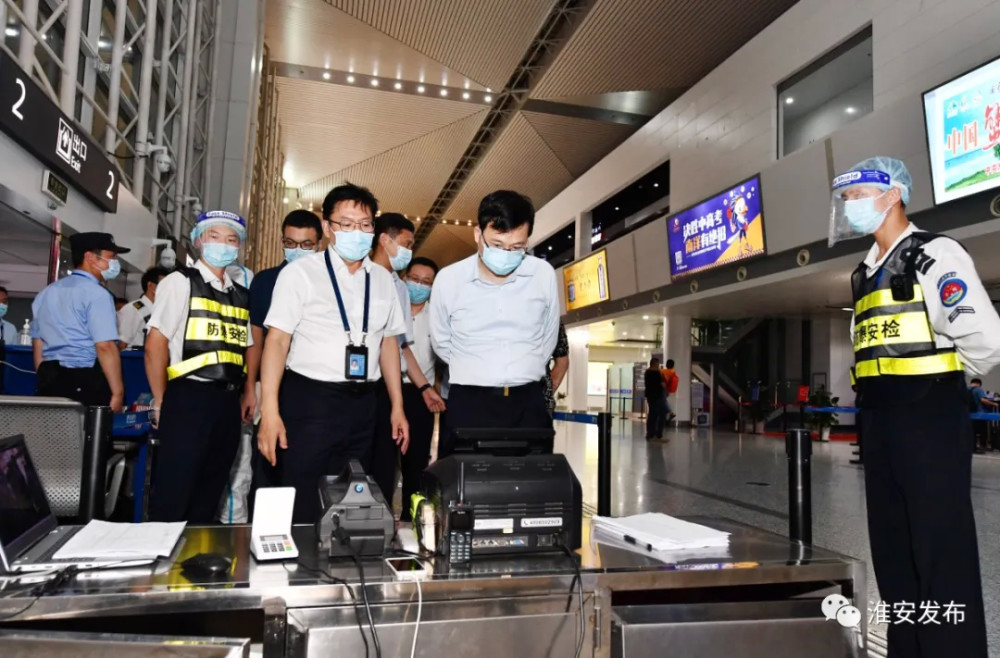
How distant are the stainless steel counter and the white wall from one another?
6.02m

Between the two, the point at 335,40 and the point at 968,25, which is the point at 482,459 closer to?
the point at 968,25

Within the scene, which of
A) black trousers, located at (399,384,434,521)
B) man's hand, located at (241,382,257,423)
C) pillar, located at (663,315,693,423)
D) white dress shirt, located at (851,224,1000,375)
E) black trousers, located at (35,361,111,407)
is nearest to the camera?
white dress shirt, located at (851,224,1000,375)

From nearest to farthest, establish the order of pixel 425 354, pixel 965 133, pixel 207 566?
pixel 207 566
pixel 425 354
pixel 965 133

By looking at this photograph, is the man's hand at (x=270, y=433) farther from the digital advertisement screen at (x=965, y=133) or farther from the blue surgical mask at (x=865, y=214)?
the digital advertisement screen at (x=965, y=133)

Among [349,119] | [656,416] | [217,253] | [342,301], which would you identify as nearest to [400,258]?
[217,253]

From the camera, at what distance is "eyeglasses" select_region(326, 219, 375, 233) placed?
83.1 inches

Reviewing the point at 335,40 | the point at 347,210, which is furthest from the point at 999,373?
the point at 347,210

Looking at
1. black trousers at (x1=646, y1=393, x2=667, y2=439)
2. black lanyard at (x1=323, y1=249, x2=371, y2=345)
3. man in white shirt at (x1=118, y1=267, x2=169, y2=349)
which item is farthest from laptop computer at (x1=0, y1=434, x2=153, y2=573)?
black trousers at (x1=646, y1=393, x2=667, y2=439)

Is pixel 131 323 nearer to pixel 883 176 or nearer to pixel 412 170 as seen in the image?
pixel 883 176

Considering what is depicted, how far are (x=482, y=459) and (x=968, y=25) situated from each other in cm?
663

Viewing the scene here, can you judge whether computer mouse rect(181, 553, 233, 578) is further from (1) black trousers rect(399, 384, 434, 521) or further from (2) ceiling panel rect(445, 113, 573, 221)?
(2) ceiling panel rect(445, 113, 573, 221)

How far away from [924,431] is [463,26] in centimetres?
909

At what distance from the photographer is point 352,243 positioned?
2.11 meters

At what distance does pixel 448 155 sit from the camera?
14.8 m
